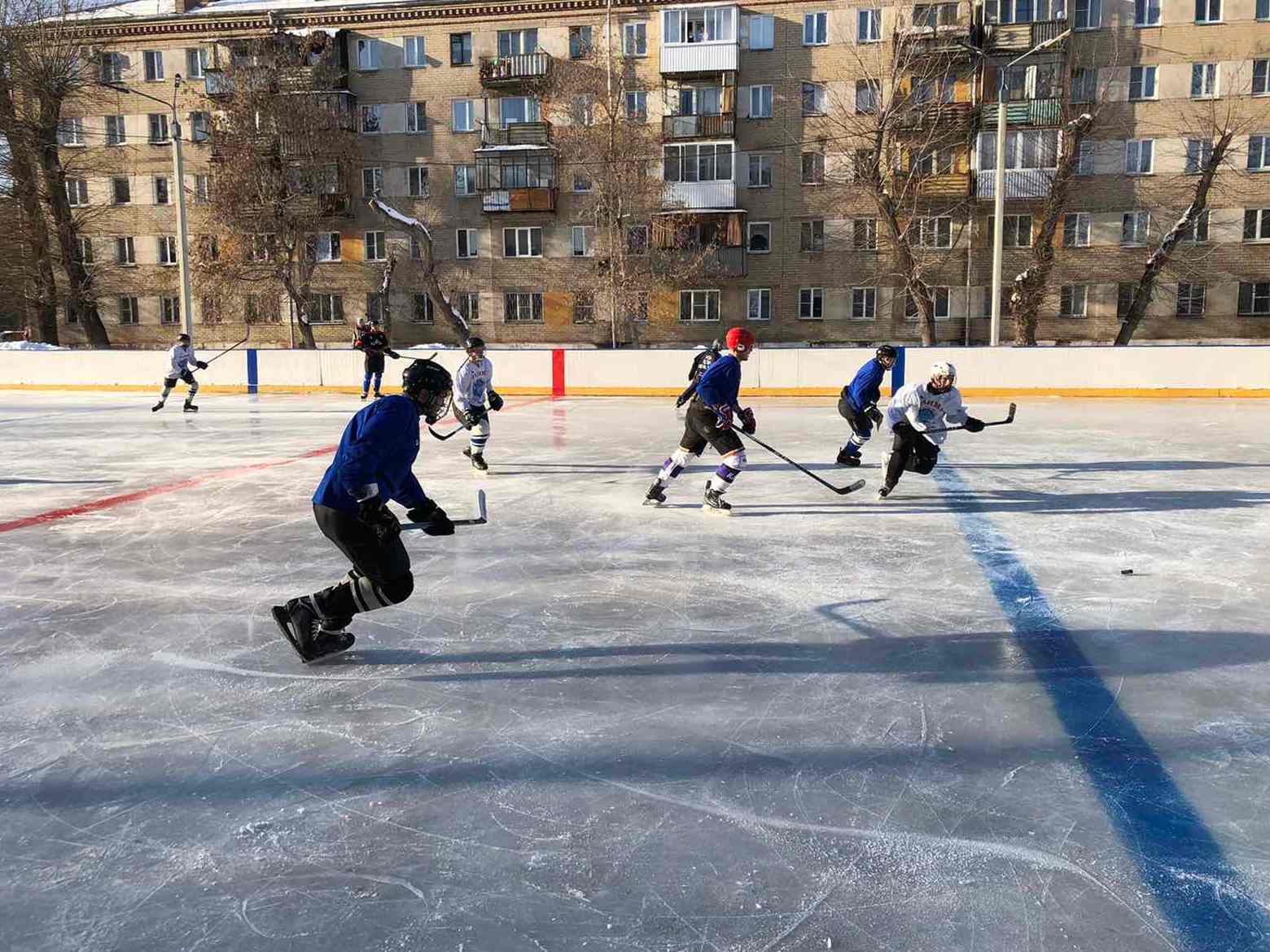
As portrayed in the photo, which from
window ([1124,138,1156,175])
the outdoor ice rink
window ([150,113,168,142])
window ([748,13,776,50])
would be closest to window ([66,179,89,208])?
window ([150,113,168,142])

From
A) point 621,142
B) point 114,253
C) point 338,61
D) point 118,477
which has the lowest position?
point 118,477

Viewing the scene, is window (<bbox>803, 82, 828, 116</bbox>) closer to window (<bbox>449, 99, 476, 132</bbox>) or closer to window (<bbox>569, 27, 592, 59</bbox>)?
window (<bbox>569, 27, 592, 59</bbox>)

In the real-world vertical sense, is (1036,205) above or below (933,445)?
above

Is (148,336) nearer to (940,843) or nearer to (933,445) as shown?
(933,445)

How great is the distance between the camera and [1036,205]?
3170 cm

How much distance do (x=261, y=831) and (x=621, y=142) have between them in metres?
31.3

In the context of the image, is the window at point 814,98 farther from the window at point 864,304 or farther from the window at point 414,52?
the window at point 414,52

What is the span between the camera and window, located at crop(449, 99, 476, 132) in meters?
35.6

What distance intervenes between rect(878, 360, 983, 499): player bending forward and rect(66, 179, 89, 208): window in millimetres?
38201

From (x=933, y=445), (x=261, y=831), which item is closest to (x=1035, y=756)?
(x=261, y=831)

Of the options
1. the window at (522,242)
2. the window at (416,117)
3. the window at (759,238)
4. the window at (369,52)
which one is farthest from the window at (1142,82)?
the window at (369,52)

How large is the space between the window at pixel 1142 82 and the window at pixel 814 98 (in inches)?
374

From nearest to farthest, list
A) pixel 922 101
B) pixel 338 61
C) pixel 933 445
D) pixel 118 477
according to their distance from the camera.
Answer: pixel 933 445, pixel 118 477, pixel 922 101, pixel 338 61

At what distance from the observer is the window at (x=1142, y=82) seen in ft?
103
